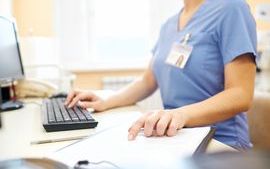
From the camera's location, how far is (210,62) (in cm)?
115

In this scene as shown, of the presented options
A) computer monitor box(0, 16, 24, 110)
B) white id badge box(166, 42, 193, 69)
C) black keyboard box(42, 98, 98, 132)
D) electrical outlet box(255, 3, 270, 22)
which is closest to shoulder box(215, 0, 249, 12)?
white id badge box(166, 42, 193, 69)

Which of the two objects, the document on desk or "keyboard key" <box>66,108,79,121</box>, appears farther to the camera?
"keyboard key" <box>66,108,79,121</box>

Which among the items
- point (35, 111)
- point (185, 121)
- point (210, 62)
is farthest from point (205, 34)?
point (35, 111)

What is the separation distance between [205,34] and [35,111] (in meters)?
0.72

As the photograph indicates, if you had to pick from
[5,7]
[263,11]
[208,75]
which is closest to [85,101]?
[208,75]

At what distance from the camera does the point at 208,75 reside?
1.16 metres

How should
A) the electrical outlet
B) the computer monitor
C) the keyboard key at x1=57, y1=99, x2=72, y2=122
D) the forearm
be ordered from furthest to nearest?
the electrical outlet → the computer monitor → the keyboard key at x1=57, y1=99, x2=72, y2=122 → the forearm

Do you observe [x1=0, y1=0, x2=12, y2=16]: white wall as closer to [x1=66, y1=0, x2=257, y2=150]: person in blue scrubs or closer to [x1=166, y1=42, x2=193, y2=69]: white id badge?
[x1=66, y1=0, x2=257, y2=150]: person in blue scrubs

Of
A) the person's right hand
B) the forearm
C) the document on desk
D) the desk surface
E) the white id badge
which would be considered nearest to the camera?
the document on desk

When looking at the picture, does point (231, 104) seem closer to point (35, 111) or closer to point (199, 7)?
point (199, 7)

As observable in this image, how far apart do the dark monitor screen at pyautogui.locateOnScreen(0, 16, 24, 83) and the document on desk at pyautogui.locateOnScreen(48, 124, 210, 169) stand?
0.83m

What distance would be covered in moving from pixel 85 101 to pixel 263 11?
6.32ft

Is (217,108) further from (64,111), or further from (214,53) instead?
(64,111)

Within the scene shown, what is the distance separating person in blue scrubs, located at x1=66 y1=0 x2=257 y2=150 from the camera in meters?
0.96
